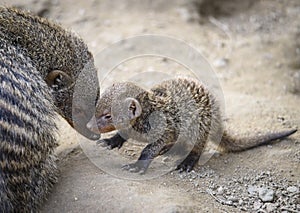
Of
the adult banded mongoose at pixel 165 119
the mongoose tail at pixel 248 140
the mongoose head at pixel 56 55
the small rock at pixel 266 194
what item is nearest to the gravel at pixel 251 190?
the small rock at pixel 266 194

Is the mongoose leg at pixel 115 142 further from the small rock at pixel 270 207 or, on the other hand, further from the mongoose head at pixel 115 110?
the small rock at pixel 270 207

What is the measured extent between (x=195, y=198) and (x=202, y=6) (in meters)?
3.29

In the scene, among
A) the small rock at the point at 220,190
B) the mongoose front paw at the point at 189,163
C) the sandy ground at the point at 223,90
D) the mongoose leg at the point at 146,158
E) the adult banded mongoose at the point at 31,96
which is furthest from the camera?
the mongoose front paw at the point at 189,163

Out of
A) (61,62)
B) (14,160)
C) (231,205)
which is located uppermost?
(61,62)

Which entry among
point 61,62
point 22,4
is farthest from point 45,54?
point 22,4

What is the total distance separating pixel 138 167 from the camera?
11.5ft

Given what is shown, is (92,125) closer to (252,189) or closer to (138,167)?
(138,167)

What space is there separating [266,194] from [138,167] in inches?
31.8

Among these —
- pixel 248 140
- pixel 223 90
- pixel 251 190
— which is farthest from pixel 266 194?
pixel 223 90

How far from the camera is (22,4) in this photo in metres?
5.73

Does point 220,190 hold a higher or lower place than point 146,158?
lower

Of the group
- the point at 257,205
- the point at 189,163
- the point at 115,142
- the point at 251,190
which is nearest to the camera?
the point at 257,205

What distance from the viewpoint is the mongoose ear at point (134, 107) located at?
3.60 metres

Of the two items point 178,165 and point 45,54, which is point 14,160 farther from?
point 178,165
